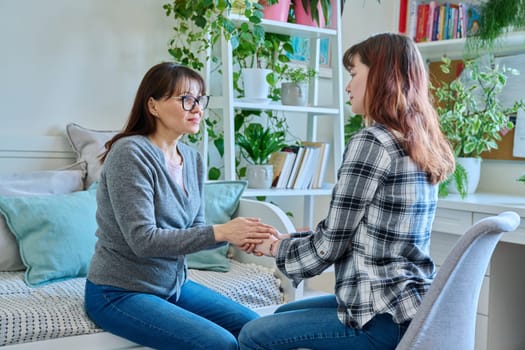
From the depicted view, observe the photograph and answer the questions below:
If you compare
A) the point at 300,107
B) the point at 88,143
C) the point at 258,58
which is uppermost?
the point at 258,58

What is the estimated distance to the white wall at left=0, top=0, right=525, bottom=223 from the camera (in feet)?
7.48

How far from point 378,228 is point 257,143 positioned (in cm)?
149

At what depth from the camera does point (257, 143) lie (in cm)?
274

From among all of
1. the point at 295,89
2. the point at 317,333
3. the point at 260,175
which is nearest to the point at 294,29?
the point at 295,89

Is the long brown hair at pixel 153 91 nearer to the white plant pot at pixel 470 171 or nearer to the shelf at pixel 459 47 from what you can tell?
the white plant pot at pixel 470 171

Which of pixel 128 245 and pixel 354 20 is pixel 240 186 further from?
pixel 354 20

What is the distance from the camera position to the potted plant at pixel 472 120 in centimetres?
278

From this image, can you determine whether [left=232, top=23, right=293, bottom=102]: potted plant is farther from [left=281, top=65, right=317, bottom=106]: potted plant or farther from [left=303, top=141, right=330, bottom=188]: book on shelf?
[left=303, top=141, right=330, bottom=188]: book on shelf

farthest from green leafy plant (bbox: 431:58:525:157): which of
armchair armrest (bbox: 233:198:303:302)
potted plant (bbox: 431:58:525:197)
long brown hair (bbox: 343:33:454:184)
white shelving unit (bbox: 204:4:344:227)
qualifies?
long brown hair (bbox: 343:33:454:184)

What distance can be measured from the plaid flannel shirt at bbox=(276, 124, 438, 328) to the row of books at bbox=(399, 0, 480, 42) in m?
1.85

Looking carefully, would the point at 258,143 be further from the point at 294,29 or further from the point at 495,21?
the point at 495,21

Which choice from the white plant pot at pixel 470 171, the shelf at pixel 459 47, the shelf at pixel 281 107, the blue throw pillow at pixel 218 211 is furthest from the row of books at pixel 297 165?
the shelf at pixel 459 47

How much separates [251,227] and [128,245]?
1.05 ft

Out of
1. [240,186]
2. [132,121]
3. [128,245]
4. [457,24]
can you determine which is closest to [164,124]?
[132,121]
